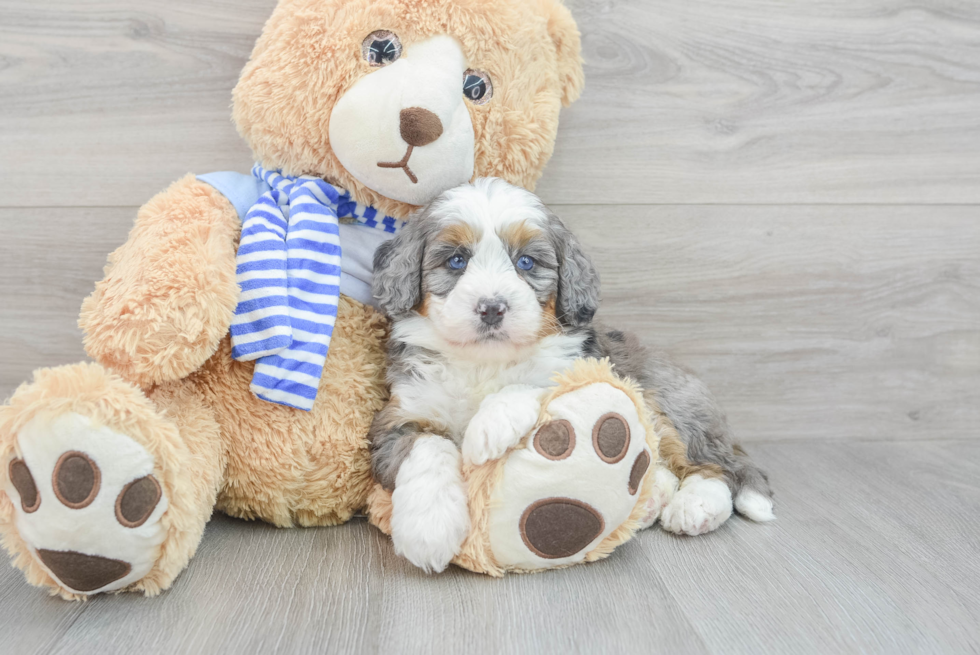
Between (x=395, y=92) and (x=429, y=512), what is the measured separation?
0.85 m

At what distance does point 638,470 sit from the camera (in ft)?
4.57

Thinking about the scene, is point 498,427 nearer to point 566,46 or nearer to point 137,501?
point 137,501

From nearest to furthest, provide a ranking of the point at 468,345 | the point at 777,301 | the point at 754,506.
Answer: the point at 468,345
the point at 754,506
the point at 777,301

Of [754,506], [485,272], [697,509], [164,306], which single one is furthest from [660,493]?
[164,306]

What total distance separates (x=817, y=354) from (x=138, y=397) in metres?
1.96

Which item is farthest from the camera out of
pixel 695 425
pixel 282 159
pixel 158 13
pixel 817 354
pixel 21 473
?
pixel 817 354

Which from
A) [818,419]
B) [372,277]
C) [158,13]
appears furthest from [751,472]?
[158,13]

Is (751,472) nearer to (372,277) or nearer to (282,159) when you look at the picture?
(372,277)

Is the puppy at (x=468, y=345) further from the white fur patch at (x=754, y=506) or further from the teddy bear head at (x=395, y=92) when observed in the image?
the teddy bear head at (x=395, y=92)

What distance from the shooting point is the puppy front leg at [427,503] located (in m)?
1.32

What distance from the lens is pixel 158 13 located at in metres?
1.95

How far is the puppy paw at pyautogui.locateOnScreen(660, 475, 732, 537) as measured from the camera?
1.62m

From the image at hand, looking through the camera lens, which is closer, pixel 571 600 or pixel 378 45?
pixel 571 600

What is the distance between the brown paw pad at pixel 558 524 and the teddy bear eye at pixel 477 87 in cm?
89
